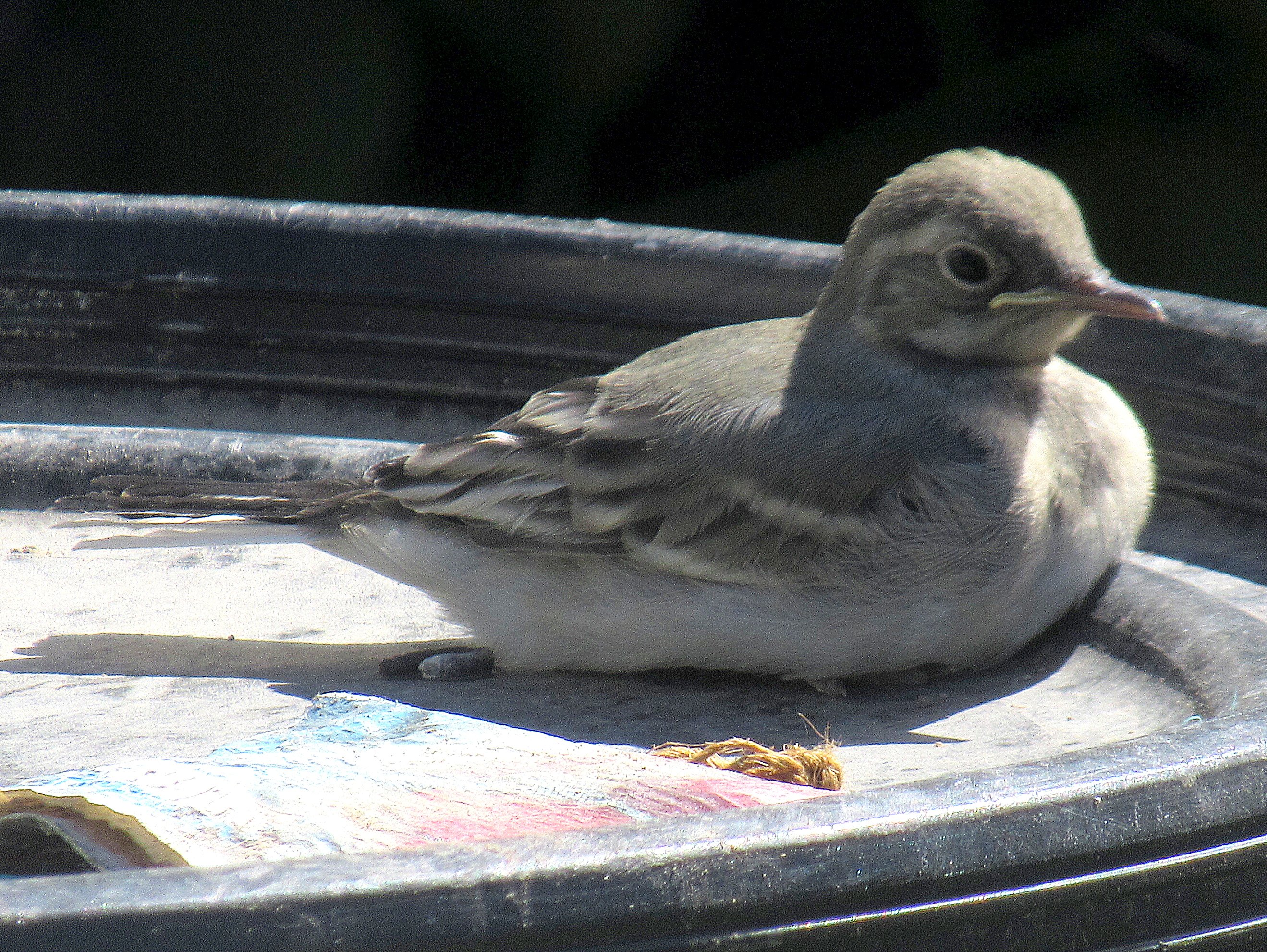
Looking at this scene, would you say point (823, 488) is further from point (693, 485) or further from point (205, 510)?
point (205, 510)

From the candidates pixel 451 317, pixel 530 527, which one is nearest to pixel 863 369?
pixel 530 527

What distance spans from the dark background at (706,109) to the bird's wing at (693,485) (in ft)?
8.40

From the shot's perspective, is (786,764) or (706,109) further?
(706,109)

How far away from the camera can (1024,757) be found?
2246 millimetres

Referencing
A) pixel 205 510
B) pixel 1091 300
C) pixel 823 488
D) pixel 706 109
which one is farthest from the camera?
pixel 706 109

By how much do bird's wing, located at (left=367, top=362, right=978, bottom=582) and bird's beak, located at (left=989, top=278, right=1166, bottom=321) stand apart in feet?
0.99

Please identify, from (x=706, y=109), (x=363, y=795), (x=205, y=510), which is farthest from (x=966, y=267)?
(x=706, y=109)

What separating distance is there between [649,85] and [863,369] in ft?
9.10

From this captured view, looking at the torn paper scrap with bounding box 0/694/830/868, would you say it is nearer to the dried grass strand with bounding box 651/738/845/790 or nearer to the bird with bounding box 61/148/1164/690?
the dried grass strand with bounding box 651/738/845/790

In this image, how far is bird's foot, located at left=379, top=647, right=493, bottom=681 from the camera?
2.70 meters

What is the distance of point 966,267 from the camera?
2.79m

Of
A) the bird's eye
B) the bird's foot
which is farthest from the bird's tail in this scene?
the bird's eye

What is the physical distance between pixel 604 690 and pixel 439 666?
0.28 metres

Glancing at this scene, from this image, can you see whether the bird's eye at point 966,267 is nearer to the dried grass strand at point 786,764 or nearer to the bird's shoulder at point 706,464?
the bird's shoulder at point 706,464
